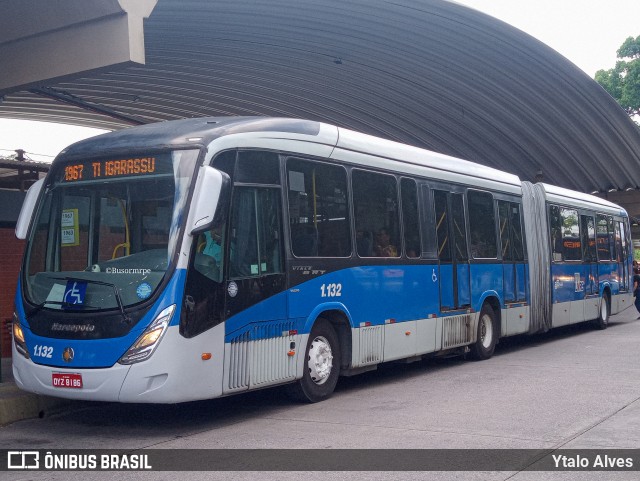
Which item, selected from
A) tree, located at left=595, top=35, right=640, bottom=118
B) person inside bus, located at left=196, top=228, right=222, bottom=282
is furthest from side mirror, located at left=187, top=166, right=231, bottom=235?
tree, located at left=595, top=35, right=640, bottom=118

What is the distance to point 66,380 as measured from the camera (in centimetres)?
853

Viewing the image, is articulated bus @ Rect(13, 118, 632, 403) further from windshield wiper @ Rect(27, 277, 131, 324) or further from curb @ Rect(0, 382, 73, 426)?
curb @ Rect(0, 382, 73, 426)

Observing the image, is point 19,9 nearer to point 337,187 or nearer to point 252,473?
point 337,187

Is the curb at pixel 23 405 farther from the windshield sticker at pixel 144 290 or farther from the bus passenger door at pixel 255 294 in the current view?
the bus passenger door at pixel 255 294

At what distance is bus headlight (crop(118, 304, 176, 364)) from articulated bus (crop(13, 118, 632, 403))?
0.04 ft

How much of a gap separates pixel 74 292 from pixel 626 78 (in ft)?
196

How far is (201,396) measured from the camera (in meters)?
8.55

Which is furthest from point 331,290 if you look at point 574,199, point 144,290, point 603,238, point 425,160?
point 603,238

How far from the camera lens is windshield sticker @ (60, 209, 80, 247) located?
9.27m

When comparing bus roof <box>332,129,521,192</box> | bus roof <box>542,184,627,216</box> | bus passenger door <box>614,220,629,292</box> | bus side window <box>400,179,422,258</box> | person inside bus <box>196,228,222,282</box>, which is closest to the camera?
person inside bus <box>196,228,222,282</box>

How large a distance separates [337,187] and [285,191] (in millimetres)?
1190

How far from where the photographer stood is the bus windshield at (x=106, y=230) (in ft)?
28.2

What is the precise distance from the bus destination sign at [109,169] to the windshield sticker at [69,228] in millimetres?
372

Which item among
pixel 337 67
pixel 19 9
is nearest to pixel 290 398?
pixel 19 9
